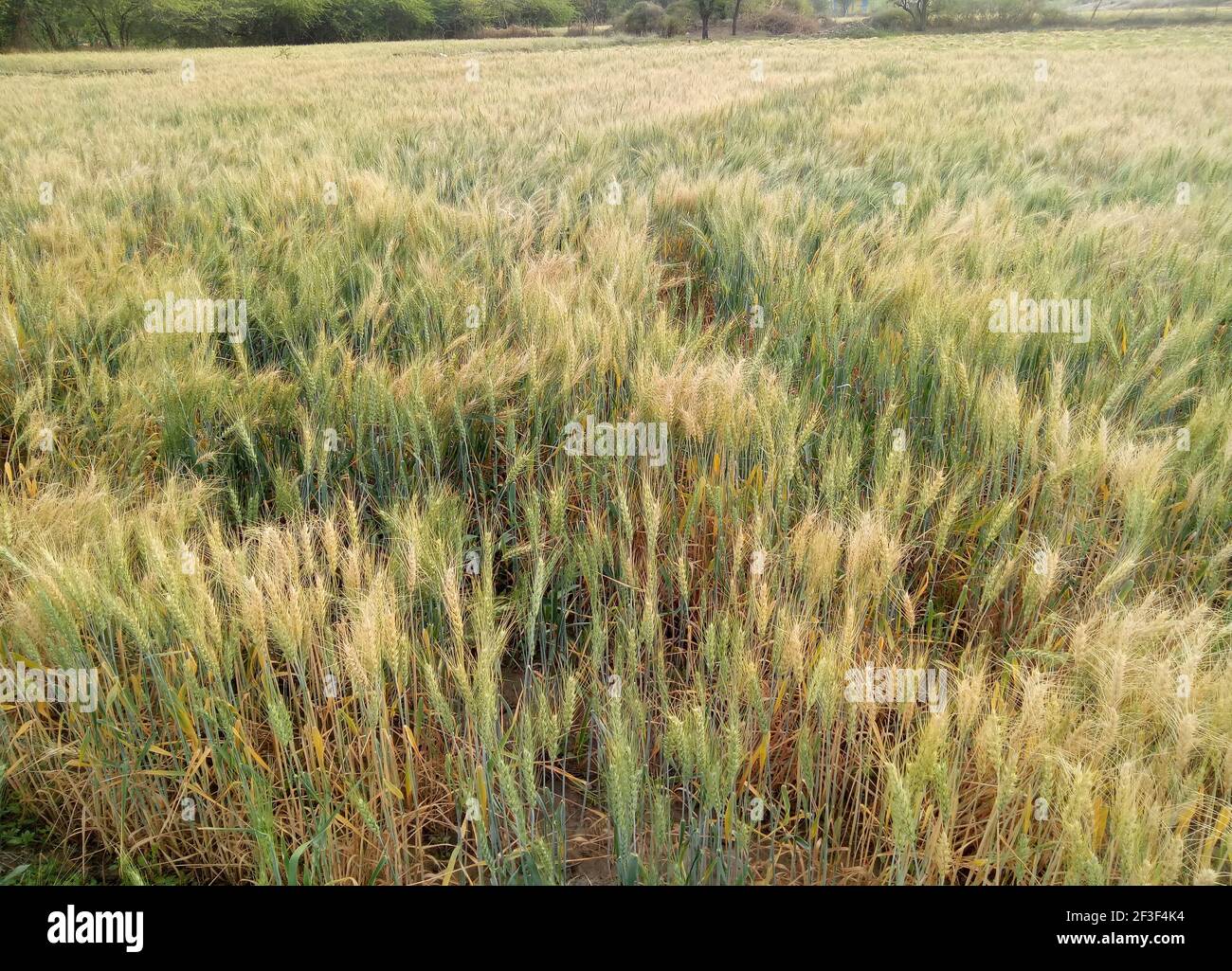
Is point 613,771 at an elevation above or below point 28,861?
above

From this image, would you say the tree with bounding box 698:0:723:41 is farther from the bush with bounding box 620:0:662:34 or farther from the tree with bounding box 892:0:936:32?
the tree with bounding box 892:0:936:32

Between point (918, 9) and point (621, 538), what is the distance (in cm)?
5101

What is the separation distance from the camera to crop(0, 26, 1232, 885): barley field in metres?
0.96

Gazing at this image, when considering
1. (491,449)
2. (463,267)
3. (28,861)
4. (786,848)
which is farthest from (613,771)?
(463,267)

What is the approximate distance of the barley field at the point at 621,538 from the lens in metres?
0.96

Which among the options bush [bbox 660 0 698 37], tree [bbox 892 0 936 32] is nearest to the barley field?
bush [bbox 660 0 698 37]

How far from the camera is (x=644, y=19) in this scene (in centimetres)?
4006

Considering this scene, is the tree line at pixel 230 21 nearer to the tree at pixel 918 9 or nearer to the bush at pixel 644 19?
the bush at pixel 644 19

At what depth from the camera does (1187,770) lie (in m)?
1.00

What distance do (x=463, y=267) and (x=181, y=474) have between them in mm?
1350

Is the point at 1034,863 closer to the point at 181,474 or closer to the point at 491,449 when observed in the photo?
the point at 491,449

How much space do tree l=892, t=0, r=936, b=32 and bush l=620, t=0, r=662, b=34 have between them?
14.9 m

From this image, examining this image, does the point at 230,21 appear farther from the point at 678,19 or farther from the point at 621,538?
the point at 621,538

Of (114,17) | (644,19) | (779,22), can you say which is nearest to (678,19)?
(644,19)
